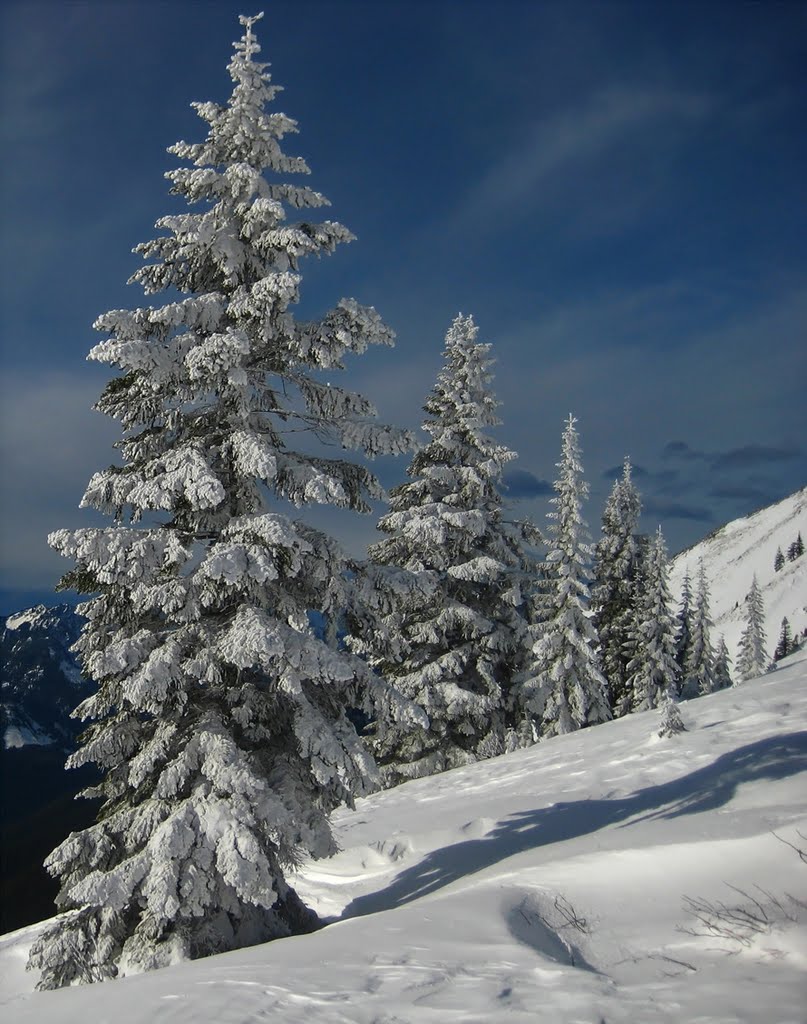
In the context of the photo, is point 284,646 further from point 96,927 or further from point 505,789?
point 505,789

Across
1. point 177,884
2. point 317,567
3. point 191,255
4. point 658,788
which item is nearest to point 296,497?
point 317,567

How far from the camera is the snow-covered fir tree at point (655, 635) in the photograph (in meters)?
36.3

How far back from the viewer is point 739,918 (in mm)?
6133

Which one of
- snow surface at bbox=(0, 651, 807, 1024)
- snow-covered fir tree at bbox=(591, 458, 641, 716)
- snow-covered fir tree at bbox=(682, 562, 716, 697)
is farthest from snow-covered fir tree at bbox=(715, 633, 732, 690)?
snow surface at bbox=(0, 651, 807, 1024)

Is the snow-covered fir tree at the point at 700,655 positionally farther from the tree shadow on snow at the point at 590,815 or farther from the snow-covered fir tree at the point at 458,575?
the tree shadow on snow at the point at 590,815

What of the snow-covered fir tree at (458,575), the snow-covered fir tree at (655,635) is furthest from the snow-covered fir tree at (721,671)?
the snow-covered fir tree at (458,575)

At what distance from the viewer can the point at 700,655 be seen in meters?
49.7

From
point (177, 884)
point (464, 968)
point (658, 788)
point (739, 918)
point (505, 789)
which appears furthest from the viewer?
point (505, 789)

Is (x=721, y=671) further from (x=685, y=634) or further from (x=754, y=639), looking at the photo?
(x=754, y=639)

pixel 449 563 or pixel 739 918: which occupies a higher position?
pixel 449 563

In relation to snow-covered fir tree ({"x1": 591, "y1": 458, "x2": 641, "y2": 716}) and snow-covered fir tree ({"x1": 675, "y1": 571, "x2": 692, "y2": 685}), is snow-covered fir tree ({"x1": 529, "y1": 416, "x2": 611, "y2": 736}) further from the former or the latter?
snow-covered fir tree ({"x1": 675, "y1": 571, "x2": 692, "y2": 685})

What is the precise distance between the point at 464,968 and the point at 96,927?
5.69 meters

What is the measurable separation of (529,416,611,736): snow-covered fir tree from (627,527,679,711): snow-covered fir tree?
22.2 ft

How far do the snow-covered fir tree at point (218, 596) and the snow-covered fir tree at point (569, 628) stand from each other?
802 inches
